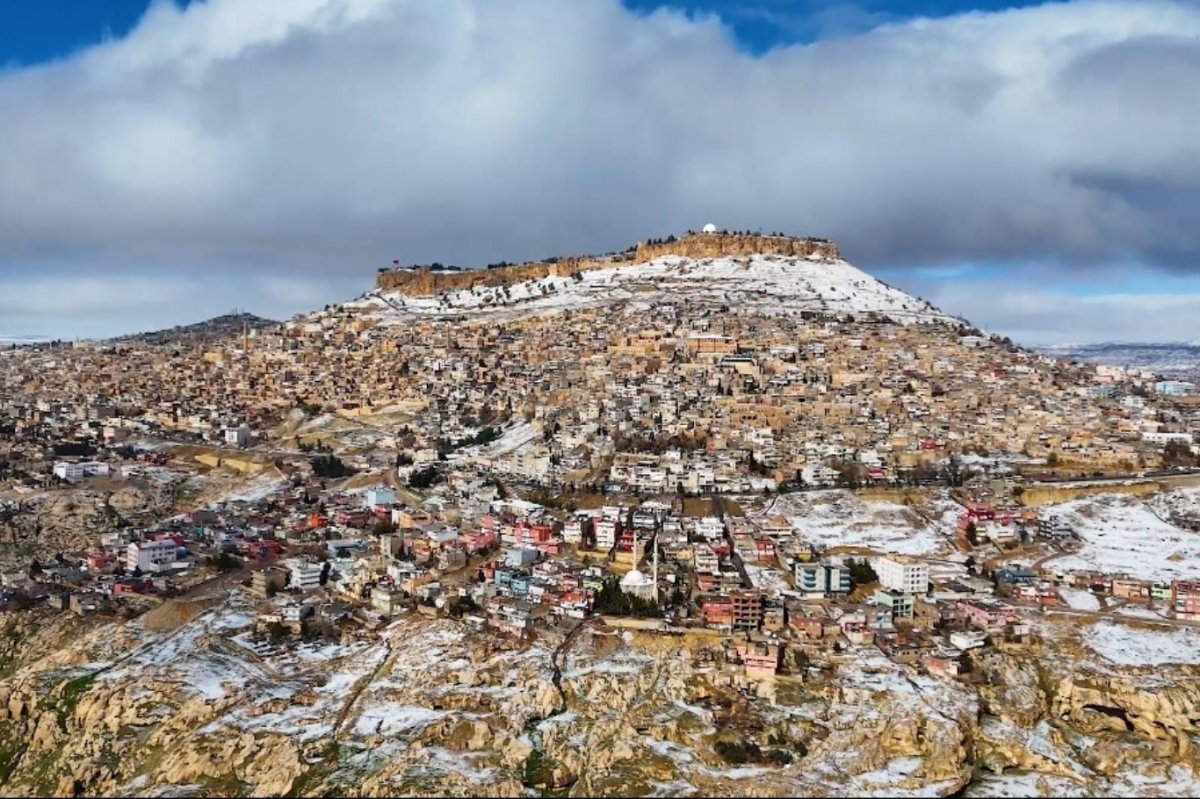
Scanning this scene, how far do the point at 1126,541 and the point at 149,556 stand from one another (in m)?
36.5

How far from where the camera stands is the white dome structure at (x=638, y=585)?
31750 millimetres

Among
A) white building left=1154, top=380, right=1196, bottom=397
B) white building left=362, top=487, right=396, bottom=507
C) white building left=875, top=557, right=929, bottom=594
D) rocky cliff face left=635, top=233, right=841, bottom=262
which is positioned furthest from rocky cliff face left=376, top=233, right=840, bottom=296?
white building left=875, top=557, right=929, bottom=594

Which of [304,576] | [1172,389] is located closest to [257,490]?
[304,576]

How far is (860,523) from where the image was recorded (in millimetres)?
40469

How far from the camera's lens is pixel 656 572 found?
3238 cm

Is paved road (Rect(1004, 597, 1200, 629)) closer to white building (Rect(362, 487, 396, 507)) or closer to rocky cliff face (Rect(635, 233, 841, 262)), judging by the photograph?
white building (Rect(362, 487, 396, 507))

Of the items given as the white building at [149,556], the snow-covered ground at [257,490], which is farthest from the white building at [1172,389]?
the white building at [149,556]

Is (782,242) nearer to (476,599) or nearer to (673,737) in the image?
(476,599)

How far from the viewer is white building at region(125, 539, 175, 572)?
36812 millimetres

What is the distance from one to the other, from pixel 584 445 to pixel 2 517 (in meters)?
27.1

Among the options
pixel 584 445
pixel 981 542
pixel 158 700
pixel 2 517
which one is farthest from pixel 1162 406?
pixel 2 517

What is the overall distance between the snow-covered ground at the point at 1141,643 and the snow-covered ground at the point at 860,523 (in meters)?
8.24

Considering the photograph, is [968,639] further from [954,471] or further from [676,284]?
[676,284]

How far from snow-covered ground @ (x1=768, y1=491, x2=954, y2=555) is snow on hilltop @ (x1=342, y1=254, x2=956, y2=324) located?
1648 inches
